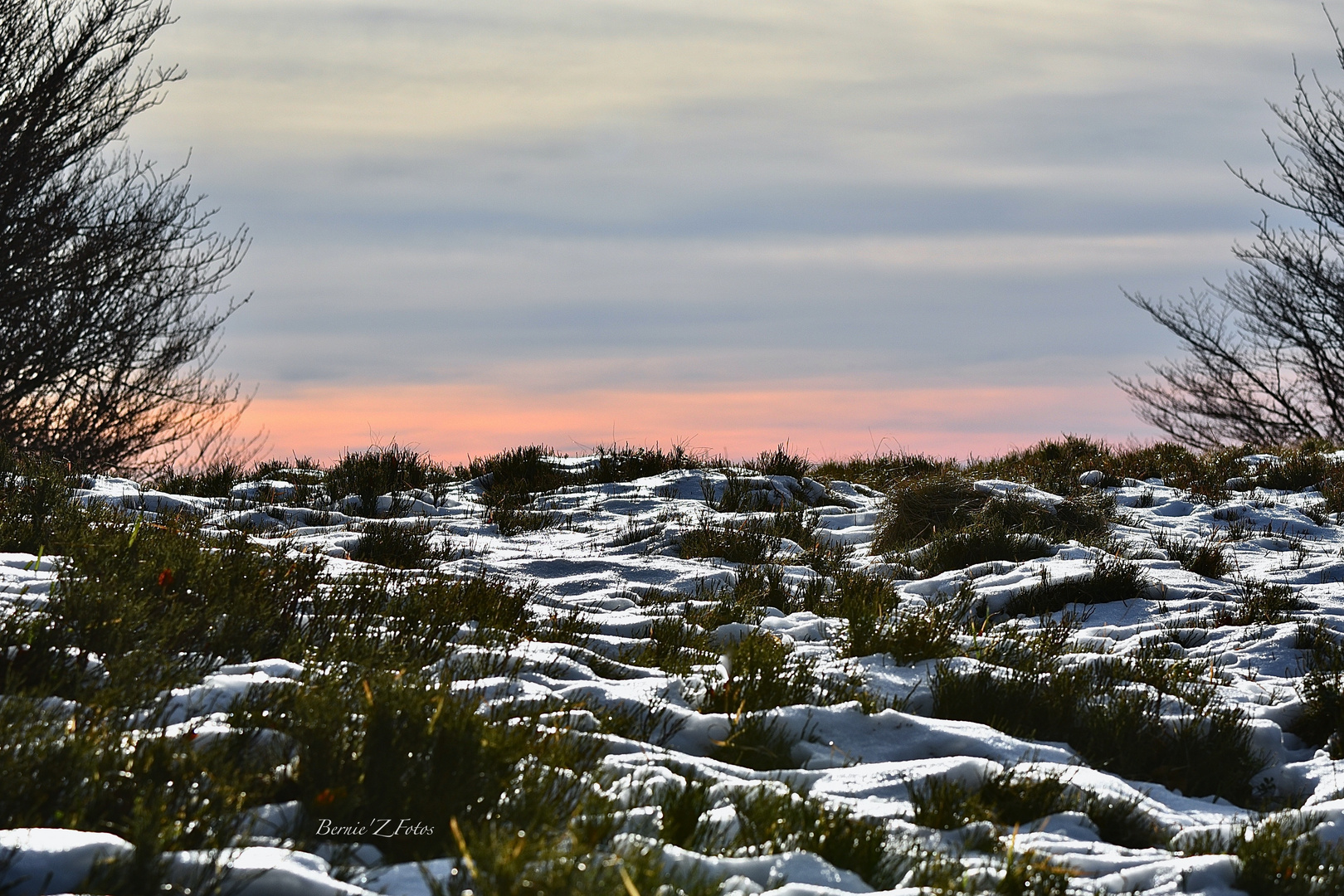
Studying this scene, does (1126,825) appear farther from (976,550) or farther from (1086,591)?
(976,550)

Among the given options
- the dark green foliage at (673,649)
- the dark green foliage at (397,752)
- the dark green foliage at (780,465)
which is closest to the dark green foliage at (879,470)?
the dark green foliage at (780,465)

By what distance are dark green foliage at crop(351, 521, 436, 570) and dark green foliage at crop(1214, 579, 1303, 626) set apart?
5.19 m

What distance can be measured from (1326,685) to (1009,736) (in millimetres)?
1683

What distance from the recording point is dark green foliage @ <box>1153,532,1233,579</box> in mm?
6914

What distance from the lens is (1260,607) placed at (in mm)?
5750

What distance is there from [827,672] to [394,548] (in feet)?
12.6

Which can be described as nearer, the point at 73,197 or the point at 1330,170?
the point at 73,197

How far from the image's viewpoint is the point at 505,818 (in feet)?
8.01

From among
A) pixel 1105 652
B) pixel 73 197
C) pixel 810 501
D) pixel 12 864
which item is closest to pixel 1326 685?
pixel 1105 652

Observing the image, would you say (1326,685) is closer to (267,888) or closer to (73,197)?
(267,888)

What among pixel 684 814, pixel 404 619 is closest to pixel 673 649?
pixel 404 619

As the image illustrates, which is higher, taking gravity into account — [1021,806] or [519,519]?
[519,519]

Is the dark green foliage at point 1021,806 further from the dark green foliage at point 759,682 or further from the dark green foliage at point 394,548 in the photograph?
the dark green foliage at point 394,548
